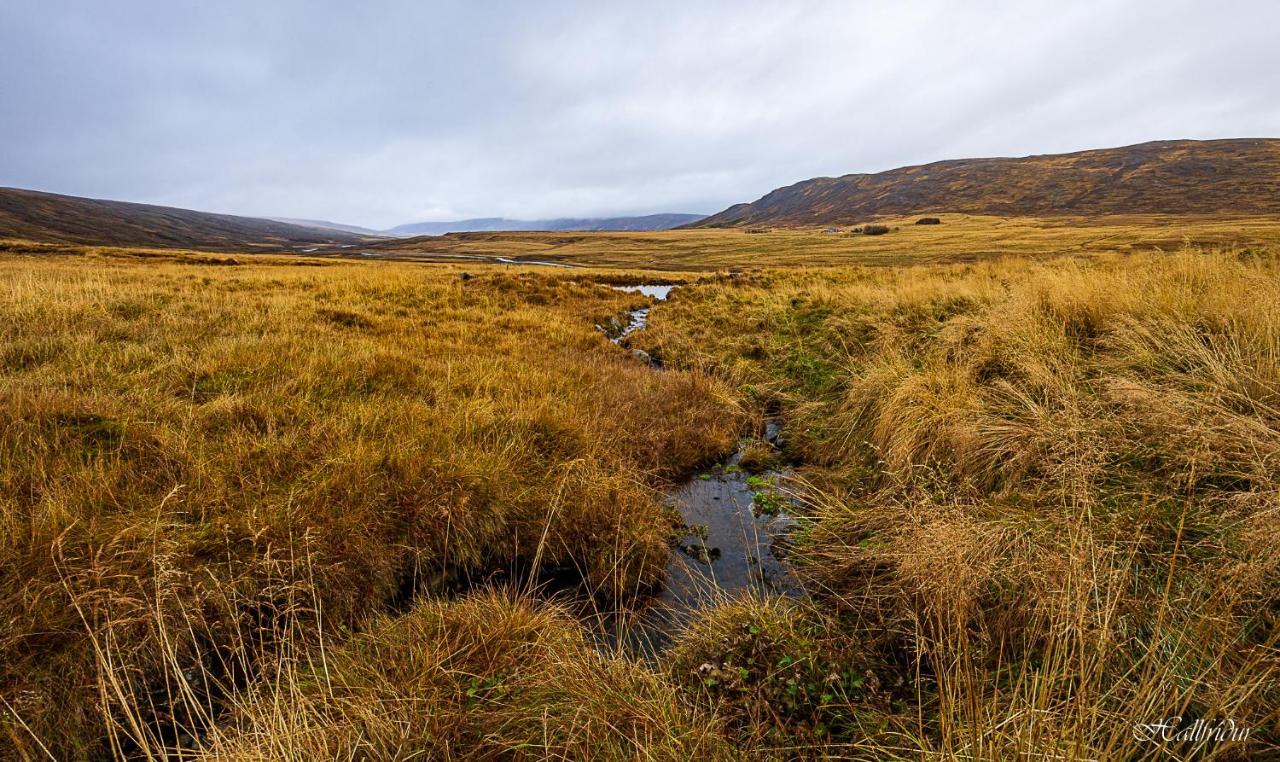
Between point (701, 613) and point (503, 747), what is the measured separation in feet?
5.28

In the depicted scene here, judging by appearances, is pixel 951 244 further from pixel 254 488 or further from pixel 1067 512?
pixel 254 488

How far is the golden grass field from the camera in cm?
226

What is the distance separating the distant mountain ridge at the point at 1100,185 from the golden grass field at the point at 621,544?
11629 cm

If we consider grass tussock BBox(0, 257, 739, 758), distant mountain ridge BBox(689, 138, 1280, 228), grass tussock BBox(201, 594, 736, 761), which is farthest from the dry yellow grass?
grass tussock BBox(201, 594, 736, 761)

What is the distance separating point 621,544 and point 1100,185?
154070 millimetres

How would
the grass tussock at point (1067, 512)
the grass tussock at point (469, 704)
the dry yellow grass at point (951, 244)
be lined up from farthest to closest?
the dry yellow grass at point (951, 244), the grass tussock at point (469, 704), the grass tussock at point (1067, 512)

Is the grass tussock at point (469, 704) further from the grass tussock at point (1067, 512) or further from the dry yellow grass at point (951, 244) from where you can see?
the dry yellow grass at point (951, 244)

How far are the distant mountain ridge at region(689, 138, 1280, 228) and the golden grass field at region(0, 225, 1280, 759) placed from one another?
116290 millimetres

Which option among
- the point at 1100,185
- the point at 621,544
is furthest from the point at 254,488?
the point at 1100,185

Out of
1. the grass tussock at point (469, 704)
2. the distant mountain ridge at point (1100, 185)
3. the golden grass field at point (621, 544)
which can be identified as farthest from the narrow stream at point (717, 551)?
the distant mountain ridge at point (1100, 185)

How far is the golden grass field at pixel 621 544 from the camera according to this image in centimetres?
226

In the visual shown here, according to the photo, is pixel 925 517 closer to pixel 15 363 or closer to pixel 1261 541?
pixel 1261 541

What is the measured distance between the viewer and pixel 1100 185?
10981 centimetres

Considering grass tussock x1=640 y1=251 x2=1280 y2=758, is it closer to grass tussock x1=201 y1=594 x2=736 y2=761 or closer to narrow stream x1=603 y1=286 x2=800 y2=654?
narrow stream x1=603 y1=286 x2=800 y2=654
